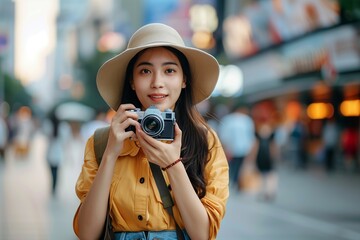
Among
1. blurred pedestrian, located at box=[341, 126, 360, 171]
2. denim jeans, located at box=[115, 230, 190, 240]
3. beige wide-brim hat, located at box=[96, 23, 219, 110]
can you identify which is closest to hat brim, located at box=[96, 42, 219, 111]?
beige wide-brim hat, located at box=[96, 23, 219, 110]

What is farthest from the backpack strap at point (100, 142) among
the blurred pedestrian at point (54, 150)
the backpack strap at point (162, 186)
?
the blurred pedestrian at point (54, 150)

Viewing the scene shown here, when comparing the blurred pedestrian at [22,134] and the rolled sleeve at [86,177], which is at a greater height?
the blurred pedestrian at [22,134]

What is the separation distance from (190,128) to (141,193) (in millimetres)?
423

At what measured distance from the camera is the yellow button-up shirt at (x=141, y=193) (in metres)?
2.89

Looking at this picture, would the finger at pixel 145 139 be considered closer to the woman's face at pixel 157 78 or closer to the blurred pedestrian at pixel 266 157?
the woman's face at pixel 157 78

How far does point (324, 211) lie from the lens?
12984mm

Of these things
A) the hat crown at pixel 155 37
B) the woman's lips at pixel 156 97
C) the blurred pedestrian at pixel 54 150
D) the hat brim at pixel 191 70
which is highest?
the blurred pedestrian at pixel 54 150

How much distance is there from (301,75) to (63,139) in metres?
16.2

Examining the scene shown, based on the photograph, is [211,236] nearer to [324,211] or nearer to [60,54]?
[324,211]

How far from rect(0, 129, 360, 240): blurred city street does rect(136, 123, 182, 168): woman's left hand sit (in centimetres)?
641

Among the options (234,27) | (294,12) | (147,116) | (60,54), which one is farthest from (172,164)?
(60,54)

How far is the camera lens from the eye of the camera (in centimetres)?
272

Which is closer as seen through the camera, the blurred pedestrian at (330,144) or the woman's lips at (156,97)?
the woman's lips at (156,97)

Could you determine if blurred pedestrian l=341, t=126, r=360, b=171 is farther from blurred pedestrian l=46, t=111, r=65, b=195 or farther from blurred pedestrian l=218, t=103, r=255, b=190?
blurred pedestrian l=46, t=111, r=65, b=195
